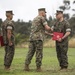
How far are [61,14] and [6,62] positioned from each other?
2460 mm

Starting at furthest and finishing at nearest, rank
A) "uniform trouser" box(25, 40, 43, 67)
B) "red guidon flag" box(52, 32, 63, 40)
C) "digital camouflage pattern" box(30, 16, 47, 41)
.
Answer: "red guidon flag" box(52, 32, 63, 40)
"digital camouflage pattern" box(30, 16, 47, 41)
"uniform trouser" box(25, 40, 43, 67)

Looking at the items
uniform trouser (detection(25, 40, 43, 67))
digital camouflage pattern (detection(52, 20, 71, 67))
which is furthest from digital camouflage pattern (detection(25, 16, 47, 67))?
digital camouflage pattern (detection(52, 20, 71, 67))

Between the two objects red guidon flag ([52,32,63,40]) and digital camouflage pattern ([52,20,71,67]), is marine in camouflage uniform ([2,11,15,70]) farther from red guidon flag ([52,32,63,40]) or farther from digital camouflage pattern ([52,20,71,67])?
digital camouflage pattern ([52,20,71,67])

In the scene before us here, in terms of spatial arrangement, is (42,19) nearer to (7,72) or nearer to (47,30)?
(47,30)

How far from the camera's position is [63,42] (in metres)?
14.2

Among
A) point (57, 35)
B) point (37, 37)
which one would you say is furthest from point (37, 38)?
point (57, 35)

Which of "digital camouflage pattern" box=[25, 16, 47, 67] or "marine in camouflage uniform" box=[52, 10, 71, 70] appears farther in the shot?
"marine in camouflage uniform" box=[52, 10, 71, 70]

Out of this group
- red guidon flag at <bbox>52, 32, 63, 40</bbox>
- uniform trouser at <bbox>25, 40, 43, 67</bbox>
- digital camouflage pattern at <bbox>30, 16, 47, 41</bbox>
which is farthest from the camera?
red guidon flag at <bbox>52, 32, 63, 40</bbox>

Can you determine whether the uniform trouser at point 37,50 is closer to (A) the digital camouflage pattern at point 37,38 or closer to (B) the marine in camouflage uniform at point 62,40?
(A) the digital camouflage pattern at point 37,38

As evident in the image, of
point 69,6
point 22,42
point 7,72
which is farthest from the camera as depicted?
point 69,6

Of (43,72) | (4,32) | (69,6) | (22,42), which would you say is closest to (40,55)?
(43,72)

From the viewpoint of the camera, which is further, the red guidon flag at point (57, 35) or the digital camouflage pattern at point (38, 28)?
the red guidon flag at point (57, 35)

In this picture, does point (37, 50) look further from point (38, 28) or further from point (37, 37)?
point (38, 28)

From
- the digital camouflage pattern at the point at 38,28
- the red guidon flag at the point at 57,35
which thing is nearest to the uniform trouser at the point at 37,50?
the digital camouflage pattern at the point at 38,28
